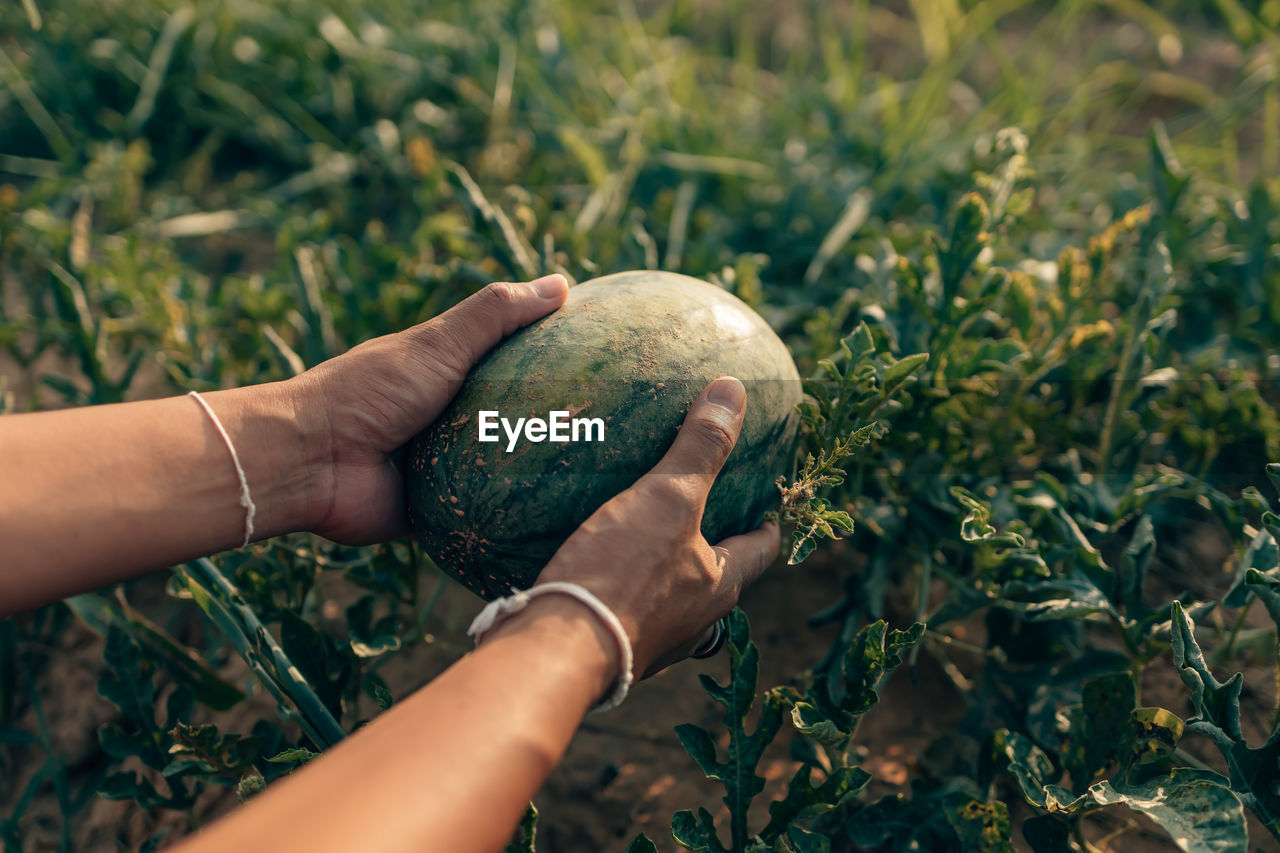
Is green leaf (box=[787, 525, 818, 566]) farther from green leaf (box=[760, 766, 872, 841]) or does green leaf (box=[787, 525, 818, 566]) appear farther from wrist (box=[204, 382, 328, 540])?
wrist (box=[204, 382, 328, 540])

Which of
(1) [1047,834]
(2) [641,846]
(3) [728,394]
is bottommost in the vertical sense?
(1) [1047,834]

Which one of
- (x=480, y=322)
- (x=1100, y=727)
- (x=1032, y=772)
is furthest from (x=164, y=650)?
(x=1100, y=727)

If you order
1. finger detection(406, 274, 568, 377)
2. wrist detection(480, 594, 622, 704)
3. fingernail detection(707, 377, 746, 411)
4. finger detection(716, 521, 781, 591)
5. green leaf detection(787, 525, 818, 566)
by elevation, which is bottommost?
finger detection(716, 521, 781, 591)

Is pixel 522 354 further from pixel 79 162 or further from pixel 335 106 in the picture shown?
pixel 79 162

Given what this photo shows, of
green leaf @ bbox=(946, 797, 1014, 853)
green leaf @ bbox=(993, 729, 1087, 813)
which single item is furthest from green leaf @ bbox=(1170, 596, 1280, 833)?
green leaf @ bbox=(946, 797, 1014, 853)

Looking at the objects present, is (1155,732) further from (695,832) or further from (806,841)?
(695,832)

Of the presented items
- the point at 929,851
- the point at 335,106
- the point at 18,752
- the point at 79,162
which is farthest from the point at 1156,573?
the point at 79,162

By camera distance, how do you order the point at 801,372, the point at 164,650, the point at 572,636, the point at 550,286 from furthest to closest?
the point at 801,372
the point at 164,650
the point at 550,286
the point at 572,636
